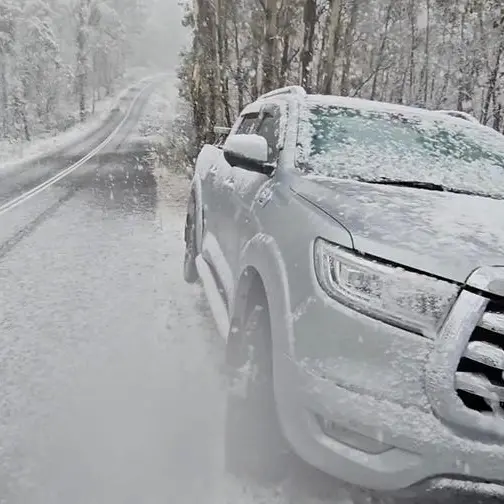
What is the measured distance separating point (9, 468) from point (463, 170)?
291 centimetres

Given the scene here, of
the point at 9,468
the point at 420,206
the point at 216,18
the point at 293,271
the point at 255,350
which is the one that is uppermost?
the point at 216,18

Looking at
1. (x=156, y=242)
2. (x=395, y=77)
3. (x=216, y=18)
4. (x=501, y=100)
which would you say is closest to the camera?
(x=156, y=242)

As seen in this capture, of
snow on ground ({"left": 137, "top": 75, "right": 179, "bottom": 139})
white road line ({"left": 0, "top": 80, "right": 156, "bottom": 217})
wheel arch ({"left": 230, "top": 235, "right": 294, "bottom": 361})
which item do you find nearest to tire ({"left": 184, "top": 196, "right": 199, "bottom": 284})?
wheel arch ({"left": 230, "top": 235, "right": 294, "bottom": 361})

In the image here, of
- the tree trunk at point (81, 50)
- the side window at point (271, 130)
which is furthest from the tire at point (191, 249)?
the tree trunk at point (81, 50)

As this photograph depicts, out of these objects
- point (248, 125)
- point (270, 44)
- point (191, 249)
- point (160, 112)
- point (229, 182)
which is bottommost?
point (160, 112)

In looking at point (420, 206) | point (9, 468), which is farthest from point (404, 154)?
point (9, 468)

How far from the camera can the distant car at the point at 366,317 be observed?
75.7 inches

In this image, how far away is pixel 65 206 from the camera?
11047mm

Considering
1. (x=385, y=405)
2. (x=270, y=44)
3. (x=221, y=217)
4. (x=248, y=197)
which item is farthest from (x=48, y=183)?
(x=385, y=405)

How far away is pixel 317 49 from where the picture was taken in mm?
22766

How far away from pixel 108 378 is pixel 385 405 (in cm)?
239

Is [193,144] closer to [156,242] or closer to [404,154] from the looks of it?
[156,242]

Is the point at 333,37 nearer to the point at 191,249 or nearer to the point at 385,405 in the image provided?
the point at 191,249

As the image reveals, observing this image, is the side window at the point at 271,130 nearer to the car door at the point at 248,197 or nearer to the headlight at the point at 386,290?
the car door at the point at 248,197
